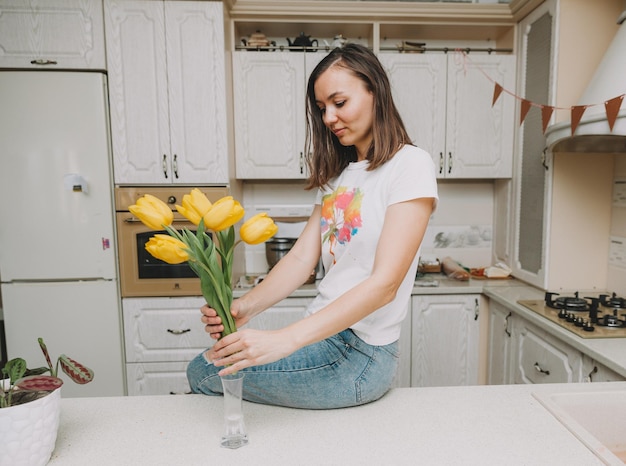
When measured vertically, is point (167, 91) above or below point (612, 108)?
above

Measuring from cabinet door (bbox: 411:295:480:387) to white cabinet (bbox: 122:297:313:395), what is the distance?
2.12 feet

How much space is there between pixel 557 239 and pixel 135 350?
2171 millimetres

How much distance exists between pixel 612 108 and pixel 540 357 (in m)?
1.01

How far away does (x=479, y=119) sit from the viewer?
2486 mm

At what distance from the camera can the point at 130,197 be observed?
221 centimetres

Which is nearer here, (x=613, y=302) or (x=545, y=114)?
(x=613, y=302)

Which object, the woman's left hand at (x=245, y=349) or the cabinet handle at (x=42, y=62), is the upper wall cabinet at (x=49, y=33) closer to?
the cabinet handle at (x=42, y=62)

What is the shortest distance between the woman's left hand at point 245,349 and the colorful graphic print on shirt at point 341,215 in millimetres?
420

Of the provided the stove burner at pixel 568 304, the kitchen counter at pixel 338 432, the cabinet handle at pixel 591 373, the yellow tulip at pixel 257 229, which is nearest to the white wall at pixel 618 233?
the stove burner at pixel 568 304

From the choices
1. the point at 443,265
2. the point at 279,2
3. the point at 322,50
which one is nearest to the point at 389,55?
the point at 322,50

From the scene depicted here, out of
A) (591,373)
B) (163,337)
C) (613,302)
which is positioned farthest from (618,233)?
(163,337)

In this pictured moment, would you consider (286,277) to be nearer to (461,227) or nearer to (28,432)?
(28,432)

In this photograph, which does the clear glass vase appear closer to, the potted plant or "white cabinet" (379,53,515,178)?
the potted plant

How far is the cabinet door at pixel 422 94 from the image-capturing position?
7.98ft
